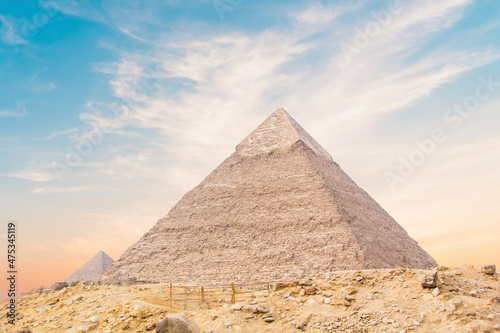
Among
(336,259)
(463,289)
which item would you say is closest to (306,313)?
(463,289)

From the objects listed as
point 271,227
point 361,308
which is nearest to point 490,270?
point 361,308

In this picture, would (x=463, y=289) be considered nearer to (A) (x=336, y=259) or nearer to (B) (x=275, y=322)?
(B) (x=275, y=322)

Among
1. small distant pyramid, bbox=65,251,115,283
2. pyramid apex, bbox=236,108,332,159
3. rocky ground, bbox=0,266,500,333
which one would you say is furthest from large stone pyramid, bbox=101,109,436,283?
small distant pyramid, bbox=65,251,115,283

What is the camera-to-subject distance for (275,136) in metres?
38.6

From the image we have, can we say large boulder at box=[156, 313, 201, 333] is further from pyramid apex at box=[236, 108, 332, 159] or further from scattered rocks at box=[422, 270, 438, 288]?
pyramid apex at box=[236, 108, 332, 159]

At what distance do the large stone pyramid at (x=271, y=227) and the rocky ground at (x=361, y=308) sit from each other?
14018 millimetres

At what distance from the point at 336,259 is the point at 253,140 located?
55.6 ft

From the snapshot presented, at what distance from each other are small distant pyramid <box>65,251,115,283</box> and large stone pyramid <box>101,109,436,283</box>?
61.9 feet

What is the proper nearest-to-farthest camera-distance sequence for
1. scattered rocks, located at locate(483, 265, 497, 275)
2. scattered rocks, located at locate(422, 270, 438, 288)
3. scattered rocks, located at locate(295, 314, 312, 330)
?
scattered rocks, located at locate(295, 314, 312, 330) → scattered rocks, located at locate(422, 270, 438, 288) → scattered rocks, located at locate(483, 265, 497, 275)

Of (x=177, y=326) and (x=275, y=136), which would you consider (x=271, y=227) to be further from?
(x=177, y=326)

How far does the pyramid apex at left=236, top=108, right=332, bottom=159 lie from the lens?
37.4 metres

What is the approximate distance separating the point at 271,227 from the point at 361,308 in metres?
19.9

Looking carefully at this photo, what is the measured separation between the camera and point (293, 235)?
2859cm

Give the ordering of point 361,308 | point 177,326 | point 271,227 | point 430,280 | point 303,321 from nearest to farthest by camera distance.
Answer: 1. point 177,326
2. point 303,321
3. point 361,308
4. point 430,280
5. point 271,227
